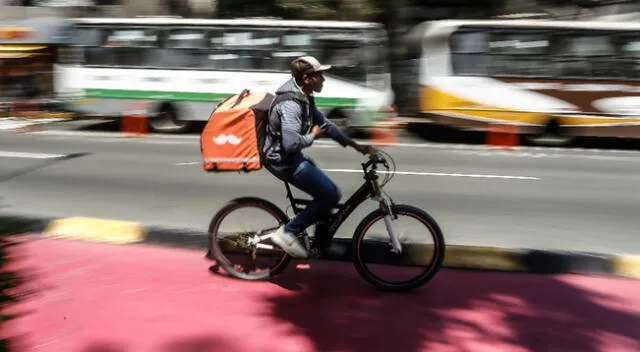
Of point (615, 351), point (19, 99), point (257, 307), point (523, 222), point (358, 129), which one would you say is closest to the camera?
point (615, 351)

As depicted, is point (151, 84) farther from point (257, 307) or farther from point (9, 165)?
point (257, 307)

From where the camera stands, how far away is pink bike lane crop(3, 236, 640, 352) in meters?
3.74

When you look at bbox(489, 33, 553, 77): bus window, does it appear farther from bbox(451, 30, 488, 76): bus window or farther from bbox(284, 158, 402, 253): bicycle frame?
bbox(284, 158, 402, 253): bicycle frame

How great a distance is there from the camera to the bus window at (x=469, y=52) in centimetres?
1377

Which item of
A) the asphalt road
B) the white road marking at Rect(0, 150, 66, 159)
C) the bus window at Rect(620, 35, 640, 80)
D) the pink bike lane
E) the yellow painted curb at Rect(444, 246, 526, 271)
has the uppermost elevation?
the bus window at Rect(620, 35, 640, 80)

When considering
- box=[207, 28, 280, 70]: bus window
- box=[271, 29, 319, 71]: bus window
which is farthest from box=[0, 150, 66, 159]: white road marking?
box=[271, 29, 319, 71]: bus window

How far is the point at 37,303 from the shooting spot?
4.05 m

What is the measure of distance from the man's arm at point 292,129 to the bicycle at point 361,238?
1.64ft

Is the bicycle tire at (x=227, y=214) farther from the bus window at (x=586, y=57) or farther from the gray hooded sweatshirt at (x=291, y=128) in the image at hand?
the bus window at (x=586, y=57)

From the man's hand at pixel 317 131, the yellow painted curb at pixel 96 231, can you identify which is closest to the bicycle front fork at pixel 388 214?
the man's hand at pixel 317 131

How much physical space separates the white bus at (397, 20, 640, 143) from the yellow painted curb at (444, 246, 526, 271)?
29.7 feet

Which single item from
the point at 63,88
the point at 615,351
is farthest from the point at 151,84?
the point at 615,351

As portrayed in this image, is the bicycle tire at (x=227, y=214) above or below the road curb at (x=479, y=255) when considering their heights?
above

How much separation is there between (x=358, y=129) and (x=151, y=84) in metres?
4.91
